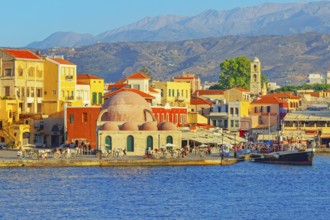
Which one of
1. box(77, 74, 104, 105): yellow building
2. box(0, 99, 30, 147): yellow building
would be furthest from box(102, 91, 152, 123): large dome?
box(77, 74, 104, 105): yellow building

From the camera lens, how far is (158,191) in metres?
74.8

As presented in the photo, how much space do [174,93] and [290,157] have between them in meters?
42.6

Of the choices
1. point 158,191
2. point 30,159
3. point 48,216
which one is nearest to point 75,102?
point 30,159

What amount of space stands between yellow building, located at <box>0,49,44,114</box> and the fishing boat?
27.6 meters

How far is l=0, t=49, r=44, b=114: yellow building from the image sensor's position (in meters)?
120

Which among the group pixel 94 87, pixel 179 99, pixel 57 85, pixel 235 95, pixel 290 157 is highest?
pixel 235 95

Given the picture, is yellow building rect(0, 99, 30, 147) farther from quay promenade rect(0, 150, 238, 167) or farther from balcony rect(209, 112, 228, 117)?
balcony rect(209, 112, 228, 117)

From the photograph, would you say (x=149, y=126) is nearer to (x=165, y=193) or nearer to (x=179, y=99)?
(x=165, y=193)

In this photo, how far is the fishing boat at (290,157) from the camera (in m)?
105

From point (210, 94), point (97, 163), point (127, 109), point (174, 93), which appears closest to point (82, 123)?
point (127, 109)

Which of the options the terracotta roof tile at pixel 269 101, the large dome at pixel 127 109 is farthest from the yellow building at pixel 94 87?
the terracotta roof tile at pixel 269 101

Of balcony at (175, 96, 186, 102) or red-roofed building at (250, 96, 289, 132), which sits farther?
red-roofed building at (250, 96, 289, 132)

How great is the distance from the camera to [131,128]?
336 feet

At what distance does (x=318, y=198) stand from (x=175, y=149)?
33388mm
